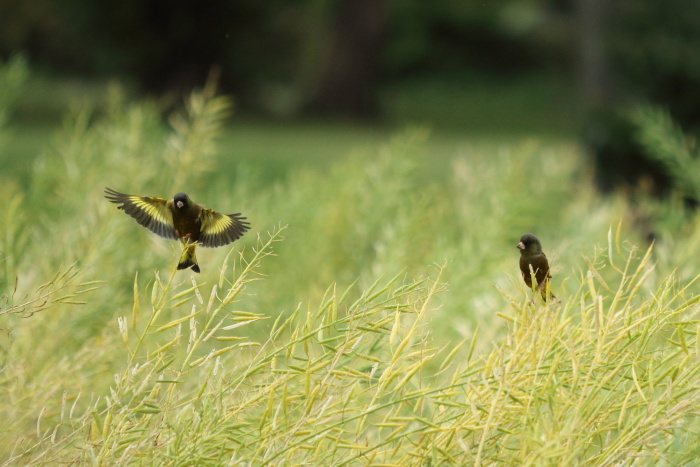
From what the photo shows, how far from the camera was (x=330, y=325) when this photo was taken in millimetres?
1193

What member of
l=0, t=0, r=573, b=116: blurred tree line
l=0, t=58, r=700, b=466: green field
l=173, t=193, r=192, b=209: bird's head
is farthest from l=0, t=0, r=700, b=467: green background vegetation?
l=0, t=0, r=573, b=116: blurred tree line

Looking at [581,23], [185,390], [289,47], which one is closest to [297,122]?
[289,47]

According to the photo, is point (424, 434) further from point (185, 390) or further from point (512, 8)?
point (512, 8)

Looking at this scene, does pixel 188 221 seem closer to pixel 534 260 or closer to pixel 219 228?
pixel 219 228

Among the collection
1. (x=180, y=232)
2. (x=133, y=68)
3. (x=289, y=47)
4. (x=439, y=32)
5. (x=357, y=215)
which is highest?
(x=439, y=32)

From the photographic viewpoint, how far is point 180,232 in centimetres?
122

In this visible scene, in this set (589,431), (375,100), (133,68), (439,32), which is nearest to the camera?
(589,431)

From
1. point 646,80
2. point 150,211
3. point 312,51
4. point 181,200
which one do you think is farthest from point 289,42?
point 181,200

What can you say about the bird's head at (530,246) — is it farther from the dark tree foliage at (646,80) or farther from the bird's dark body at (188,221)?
the dark tree foliage at (646,80)

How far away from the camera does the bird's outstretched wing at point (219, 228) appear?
3.88 feet

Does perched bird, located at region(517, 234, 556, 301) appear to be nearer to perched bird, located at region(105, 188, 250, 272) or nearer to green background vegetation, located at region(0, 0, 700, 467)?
green background vegetation, located at region(0, 0, 700, 467)

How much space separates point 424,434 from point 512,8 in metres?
37.6

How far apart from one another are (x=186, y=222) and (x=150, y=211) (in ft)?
0.35

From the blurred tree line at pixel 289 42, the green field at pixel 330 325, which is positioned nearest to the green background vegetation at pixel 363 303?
the green field at pixel 330 325
